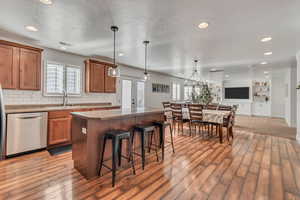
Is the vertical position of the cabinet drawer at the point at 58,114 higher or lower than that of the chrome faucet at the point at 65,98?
lower

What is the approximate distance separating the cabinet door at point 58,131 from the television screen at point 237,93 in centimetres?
1007

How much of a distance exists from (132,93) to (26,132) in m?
3.89

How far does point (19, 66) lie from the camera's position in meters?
3.21

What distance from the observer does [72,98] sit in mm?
4367

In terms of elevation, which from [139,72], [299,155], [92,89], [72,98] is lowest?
[299,155]

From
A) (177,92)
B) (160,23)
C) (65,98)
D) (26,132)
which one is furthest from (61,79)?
(177,92)

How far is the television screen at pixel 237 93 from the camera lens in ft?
31.3

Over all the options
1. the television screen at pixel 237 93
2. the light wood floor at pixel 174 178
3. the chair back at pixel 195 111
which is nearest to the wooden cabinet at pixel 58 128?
the light wood floor at pixel 174 178

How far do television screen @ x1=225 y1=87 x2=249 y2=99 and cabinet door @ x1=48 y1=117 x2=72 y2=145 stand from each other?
10.1 meters

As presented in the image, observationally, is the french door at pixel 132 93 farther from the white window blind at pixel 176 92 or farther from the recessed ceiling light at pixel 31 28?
the recessed ceiling light at pixel 31 28

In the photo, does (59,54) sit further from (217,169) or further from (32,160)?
(217,169)

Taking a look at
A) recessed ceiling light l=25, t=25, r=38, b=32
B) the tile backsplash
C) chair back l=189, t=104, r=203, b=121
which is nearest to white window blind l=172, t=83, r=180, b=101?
chair back l=189, t=104, r=203, b=121

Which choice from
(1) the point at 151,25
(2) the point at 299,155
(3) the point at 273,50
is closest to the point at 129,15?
(1) the point at 151,25

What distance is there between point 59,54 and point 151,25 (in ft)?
9.87
